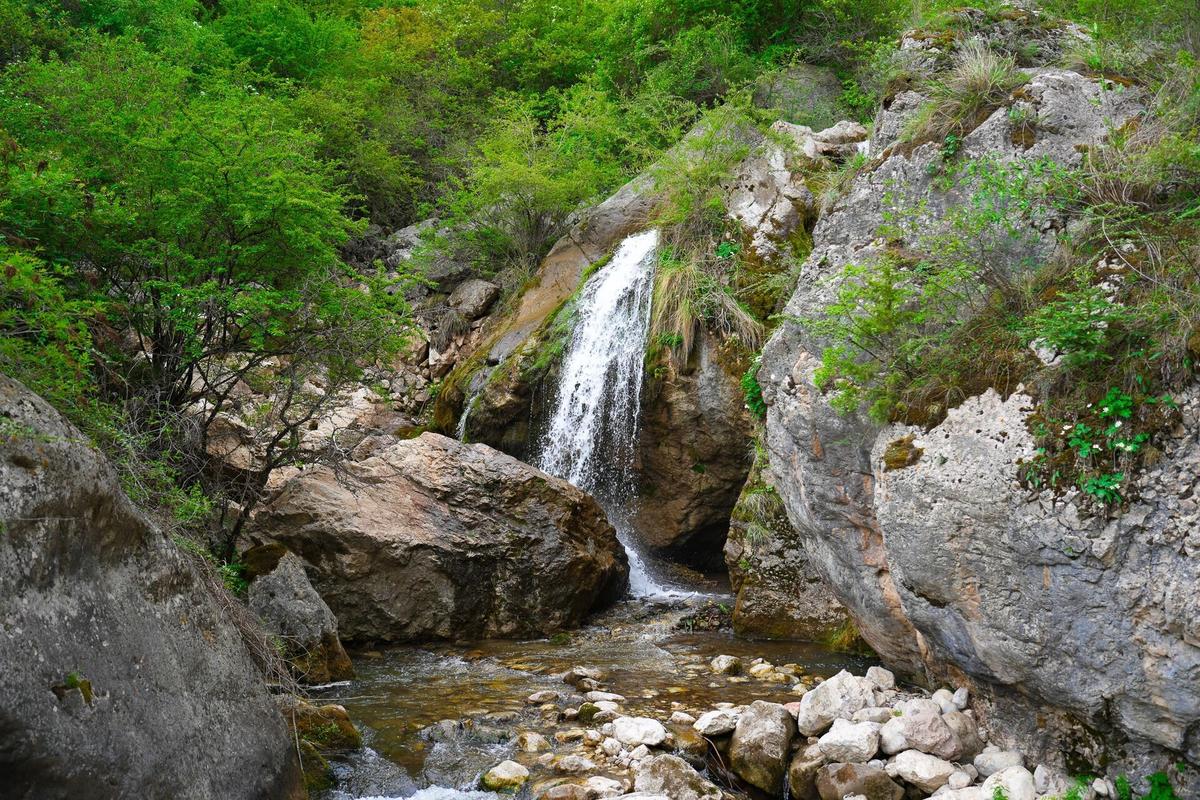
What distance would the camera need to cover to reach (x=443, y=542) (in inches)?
393

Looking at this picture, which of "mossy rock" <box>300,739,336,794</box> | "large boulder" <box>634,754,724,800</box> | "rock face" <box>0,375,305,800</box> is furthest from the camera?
"mossy rock" <box>300,739,336,794</box>

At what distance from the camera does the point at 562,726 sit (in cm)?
688

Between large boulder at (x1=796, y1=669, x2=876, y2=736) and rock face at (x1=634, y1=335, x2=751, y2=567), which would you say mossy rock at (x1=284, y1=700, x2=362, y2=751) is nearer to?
large boulder at (x1=796, y1=669, x2=876, y2=736)

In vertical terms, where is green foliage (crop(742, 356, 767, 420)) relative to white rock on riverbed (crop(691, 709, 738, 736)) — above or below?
above

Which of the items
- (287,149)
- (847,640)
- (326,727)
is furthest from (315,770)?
Answer: (287,149)

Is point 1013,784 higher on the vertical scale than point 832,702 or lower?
lower

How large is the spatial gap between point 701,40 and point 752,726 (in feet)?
51.3

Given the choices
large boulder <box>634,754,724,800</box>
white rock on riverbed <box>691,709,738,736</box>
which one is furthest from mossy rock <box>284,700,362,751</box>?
white rock on riverbed <box>691,709,738,736</box>

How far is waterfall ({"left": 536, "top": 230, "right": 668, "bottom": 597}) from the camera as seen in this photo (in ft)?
41.6

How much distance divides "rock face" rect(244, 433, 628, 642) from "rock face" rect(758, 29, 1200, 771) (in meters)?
Result: 3.94

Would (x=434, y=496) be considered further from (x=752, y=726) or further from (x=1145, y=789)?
(x=1145, y=789)

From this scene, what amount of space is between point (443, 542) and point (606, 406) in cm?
373

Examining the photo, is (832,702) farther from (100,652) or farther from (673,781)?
(100,652)

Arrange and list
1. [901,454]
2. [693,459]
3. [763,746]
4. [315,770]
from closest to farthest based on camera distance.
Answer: [901,454]
[315,770]
[763,746]
[693,459]
